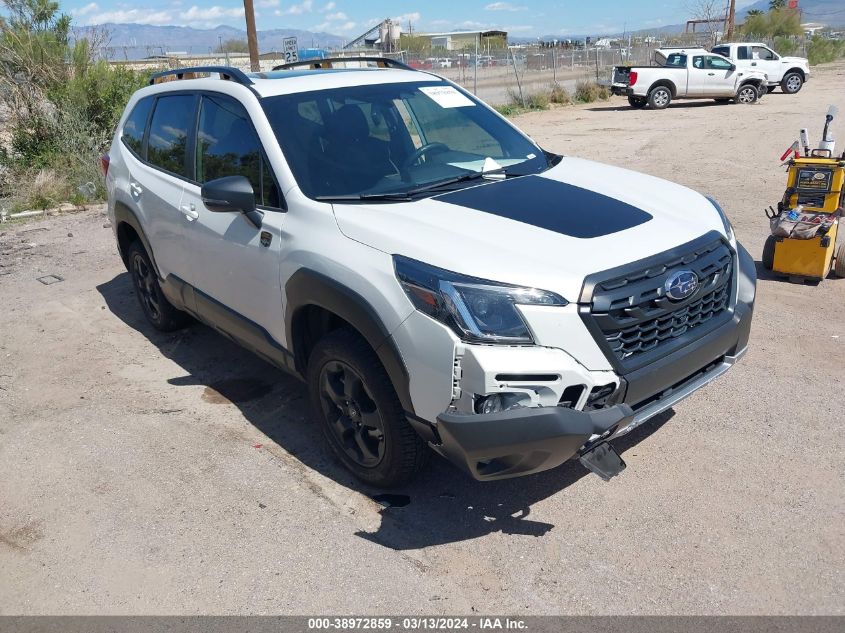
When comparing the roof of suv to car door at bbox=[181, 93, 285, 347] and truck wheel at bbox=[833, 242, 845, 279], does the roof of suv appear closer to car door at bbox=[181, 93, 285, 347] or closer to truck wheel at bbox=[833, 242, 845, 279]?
car door at bbox=[181, 93, 285, 347]

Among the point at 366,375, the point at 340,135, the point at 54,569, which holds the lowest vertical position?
the point at 54,569

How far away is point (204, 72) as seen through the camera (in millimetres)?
4730

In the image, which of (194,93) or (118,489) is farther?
(194,93)

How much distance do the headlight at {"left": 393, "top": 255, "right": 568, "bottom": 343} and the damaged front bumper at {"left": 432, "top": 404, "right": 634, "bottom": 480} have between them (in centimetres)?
30

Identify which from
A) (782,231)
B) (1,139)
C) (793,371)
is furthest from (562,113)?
(793,371)

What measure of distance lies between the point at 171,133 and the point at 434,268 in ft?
9.04

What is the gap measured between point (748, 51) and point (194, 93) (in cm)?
2442

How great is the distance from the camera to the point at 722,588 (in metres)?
2.82

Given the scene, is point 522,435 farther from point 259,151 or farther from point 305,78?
point 305,78

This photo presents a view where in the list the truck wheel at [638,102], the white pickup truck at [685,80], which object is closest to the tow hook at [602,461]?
the white pickup truck at [685,80]

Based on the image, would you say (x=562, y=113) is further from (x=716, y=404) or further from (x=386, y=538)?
(x=386, y=538)

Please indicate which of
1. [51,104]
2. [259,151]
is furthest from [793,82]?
[259,151]

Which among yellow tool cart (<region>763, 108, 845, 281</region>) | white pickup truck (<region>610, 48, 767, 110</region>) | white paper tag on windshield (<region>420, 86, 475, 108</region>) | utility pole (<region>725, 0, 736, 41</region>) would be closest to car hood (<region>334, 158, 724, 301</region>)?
white paper tag on windshield (<region>420, 86, 475, 108</region>)

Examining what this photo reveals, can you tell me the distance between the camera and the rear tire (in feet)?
75.2
